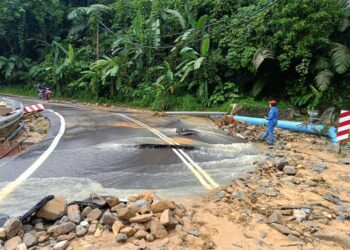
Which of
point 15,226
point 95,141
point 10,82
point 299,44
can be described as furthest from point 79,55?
point 15,226

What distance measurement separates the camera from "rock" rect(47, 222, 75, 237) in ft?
13.9

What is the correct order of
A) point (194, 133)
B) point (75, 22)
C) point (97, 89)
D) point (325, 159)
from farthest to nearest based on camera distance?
point (75, 22) → point (97, 89) → point (194, 133) → point (325, 159)

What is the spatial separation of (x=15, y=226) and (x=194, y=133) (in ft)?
29.8

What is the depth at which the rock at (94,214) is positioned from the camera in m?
4.62

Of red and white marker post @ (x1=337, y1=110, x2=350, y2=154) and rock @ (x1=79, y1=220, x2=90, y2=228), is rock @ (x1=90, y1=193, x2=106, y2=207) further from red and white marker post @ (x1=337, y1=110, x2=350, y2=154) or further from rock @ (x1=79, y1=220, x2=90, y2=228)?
red and white marker post @ (x1=337, y1=110, x2=350, y2=154)

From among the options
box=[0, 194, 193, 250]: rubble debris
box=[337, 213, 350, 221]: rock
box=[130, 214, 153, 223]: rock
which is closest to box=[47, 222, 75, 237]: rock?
box=[0, 194, 193, 250]: rubble debris

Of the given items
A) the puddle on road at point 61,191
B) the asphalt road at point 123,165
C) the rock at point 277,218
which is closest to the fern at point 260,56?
the asphalt road at point 123,165

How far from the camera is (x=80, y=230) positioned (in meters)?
4.32

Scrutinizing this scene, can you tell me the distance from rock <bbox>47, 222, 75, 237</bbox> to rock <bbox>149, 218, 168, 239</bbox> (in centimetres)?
102

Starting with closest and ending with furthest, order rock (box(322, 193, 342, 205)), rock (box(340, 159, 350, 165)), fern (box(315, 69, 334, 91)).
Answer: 1. rock (box(322, 193, 342, 205))
2. rock (box(340, 159, 350, 165))
3. fern (box(315, 69, 334, 91))

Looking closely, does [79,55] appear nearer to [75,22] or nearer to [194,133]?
[75,22]

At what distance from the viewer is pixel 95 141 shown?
10297 mm

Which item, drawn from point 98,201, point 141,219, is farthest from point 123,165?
point 141,219

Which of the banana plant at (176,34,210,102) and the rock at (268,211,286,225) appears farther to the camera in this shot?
the banana plant at (176,34,210,102)
